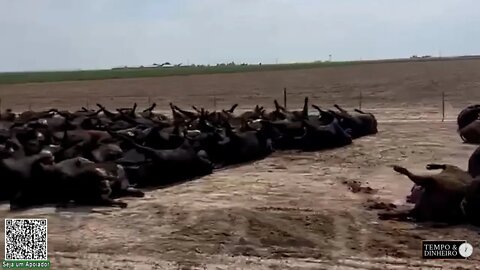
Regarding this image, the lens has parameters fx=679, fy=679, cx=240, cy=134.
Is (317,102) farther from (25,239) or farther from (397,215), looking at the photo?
(25,239)

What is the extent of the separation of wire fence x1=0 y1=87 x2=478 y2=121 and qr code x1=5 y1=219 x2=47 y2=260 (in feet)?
59.1

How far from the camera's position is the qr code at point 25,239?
7785mm

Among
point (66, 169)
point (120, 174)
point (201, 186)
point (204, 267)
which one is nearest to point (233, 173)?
point (201, 186)

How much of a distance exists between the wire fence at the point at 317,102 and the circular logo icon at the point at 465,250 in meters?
16.7

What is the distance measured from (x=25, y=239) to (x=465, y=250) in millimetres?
5237

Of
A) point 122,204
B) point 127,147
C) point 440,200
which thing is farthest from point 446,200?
point 127,147

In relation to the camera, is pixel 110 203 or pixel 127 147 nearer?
pixel 110 203

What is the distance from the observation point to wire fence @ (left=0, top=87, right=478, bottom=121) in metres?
28.5

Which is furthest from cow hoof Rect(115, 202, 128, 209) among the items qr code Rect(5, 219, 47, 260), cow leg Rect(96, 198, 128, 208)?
qr code Rect(5, 219, 47, 260)

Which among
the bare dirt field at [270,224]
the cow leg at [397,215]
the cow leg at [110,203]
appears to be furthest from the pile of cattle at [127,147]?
the cow leg at [397,215]

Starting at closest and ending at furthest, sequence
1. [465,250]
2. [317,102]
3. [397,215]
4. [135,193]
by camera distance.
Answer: [465,250], [397,215], [135,193], [317,102]

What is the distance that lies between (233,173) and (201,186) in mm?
1508

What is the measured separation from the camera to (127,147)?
1281 centimetres

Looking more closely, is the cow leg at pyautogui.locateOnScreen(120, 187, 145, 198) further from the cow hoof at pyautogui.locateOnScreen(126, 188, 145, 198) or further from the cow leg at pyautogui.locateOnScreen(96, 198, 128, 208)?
the cow leg at pyautogui.locateOnScreen(96, 198, 128, 208)
